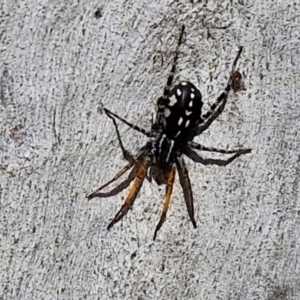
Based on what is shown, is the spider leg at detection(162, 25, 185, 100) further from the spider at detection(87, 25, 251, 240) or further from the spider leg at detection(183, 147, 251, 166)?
the spider leg at detection(183, 147, 251, 166)

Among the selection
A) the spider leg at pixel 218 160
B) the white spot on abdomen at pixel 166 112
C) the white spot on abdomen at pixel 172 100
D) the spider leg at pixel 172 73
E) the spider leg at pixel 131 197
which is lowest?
the spider leg at pixel 131 197

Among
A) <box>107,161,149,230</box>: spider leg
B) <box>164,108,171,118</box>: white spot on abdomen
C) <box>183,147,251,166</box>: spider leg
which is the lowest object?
<box>107,161,149,230</box>: spider leg

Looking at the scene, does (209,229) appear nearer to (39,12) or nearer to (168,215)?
(168,215)

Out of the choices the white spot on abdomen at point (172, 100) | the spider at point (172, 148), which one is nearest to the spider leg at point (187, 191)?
the spider at point (172, 148)

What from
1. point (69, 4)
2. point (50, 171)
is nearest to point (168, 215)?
point (50, 171)

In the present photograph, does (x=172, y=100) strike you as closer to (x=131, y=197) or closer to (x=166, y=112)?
(x=166, y=112)

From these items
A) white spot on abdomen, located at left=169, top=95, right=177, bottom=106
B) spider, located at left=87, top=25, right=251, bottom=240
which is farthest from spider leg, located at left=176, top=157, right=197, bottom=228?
white spot on abdomen, located at left=169, top=95, right=177, bottom=106

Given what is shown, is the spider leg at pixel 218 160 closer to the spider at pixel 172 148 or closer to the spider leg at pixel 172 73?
the spider at pixel 172 148
